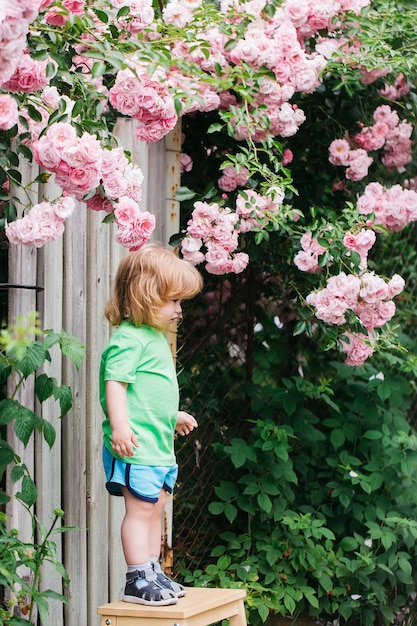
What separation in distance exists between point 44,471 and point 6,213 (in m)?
0.78

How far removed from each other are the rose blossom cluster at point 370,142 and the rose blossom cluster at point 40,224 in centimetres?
180

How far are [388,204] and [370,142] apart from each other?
337 millimetres

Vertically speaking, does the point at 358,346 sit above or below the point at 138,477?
above

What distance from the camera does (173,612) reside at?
2811mm

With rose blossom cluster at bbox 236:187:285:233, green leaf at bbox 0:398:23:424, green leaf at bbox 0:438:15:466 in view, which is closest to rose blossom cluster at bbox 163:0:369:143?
rose blossom cluster at bbox 236:187:285:233

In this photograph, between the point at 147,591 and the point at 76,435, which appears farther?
the point at 76,435

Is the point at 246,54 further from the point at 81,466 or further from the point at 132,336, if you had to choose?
the point at 81,466

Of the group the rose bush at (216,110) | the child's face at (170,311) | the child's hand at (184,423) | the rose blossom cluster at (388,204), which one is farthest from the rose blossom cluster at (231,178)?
the child's hand at (184,423)

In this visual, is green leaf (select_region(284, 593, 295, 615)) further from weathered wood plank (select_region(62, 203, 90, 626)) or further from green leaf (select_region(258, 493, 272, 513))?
weathered wood plank (select_region(62, 203, 90, 626))

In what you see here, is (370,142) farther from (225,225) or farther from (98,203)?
(98,203)

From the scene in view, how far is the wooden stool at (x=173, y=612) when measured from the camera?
2.82 metres

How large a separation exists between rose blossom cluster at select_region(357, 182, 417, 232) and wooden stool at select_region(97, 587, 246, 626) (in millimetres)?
1787

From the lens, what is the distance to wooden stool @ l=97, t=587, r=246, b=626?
111 inches

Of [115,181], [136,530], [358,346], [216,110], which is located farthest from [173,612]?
[216,110]
